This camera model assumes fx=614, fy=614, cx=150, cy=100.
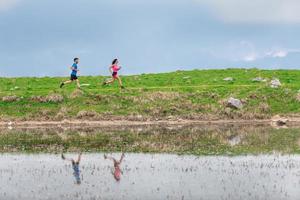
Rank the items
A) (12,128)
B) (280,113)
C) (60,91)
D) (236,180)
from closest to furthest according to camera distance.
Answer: (236,180)
(12,128)
(280,113)
(60,91)

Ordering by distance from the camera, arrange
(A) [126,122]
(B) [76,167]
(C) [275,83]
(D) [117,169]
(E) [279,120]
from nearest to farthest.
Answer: (D) [117,169] → (B) [76,167] → (A) [126,122] → (E) [279,120] → (C) [275,83]

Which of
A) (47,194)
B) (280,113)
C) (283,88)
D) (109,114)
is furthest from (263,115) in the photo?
(47,194)

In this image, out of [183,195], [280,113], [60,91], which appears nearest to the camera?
[183,195]

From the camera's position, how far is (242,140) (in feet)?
136

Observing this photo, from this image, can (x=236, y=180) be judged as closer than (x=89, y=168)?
Yes

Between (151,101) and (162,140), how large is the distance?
1666 cm

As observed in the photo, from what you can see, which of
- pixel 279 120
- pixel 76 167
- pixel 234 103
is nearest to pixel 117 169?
pixel 76 167

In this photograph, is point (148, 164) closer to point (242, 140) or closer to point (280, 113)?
point (242, 140)

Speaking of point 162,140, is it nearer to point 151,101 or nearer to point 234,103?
point 151,101

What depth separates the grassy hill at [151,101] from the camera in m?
55.9

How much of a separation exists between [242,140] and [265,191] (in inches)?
673

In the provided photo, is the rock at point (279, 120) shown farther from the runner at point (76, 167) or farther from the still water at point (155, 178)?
the runner at point (76, 167)

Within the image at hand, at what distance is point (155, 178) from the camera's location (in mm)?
27594

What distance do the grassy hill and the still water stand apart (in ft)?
68.5
